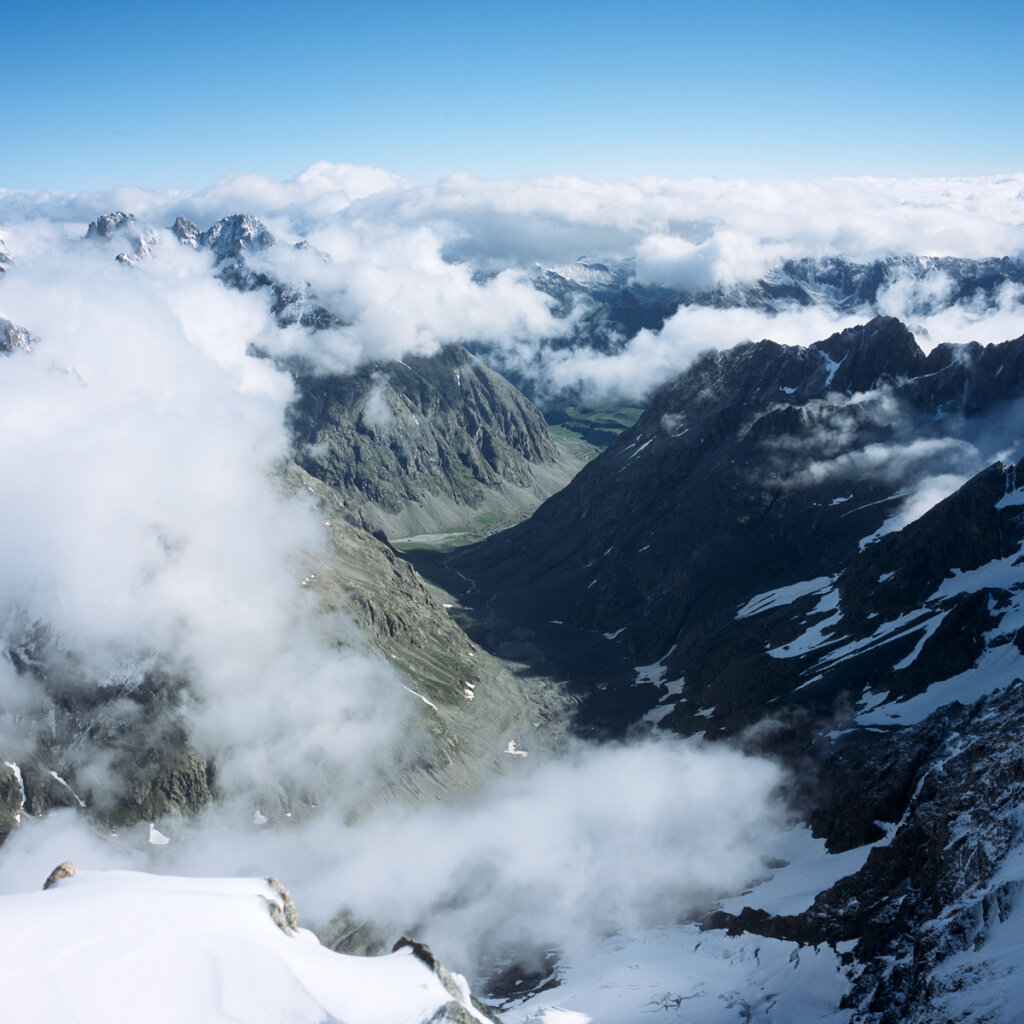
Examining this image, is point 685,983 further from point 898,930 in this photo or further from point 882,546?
point 882,546

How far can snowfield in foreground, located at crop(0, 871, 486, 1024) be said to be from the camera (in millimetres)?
49188

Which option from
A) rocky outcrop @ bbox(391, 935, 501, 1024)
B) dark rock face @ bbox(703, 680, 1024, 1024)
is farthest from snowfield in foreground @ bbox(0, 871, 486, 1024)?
dark rock face @ bbox(703, 680, 1024, 1024)

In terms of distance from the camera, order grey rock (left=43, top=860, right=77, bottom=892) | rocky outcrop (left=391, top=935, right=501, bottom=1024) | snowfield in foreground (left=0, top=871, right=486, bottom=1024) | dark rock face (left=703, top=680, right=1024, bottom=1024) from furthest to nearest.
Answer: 1. dark rock face (left=703, top=680, right=1024, bottom=1024)
2. grey rock (left=43, top=860, right=77, bottom=892)
3. rocky outcrop (left=391, top=935, right=501, bottom=1024)
4. snowfield in foreground (left=0, top=871, right=486, bottom=1024)

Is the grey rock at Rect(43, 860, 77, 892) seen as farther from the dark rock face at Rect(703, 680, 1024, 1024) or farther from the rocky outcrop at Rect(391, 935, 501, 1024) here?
the dark rock face at Rect(703, 680, 1024, 1024)

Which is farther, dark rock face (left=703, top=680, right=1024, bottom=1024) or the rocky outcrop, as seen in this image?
dark rock face (left=703, top=680, right=1024, bottom=1024)

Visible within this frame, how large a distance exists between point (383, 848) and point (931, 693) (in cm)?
13101

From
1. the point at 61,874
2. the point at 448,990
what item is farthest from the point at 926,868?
the point at 61,874

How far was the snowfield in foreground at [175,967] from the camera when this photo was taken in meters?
49.2

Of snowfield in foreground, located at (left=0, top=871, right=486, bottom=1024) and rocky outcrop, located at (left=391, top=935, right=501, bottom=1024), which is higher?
snowfield in foreground, located at (left=0, top=871, right=486, bottom=1024)

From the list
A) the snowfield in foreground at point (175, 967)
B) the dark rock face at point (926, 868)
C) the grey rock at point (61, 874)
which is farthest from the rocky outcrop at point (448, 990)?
the dark rock face at point (926, 868)

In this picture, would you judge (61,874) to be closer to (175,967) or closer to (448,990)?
(175,967)

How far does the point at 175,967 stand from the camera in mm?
52875

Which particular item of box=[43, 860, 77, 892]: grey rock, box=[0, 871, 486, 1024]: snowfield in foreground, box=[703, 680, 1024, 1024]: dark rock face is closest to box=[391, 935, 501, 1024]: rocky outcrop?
box=[0, 871, 486, 1024]: snowfield in foreground

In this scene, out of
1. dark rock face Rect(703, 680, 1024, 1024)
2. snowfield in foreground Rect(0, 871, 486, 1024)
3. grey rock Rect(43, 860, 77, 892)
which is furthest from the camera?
dark rock face Rect(703, 680, 1024, 1024)
